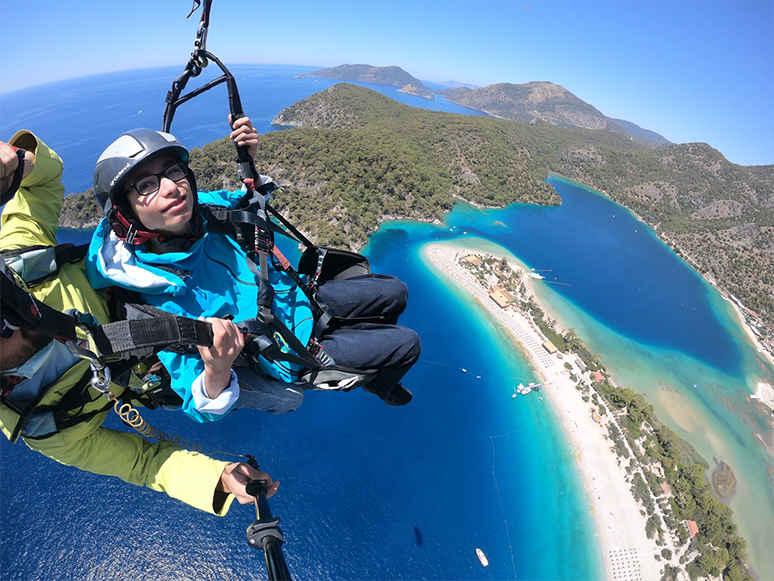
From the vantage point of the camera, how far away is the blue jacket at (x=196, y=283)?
5.69 ft

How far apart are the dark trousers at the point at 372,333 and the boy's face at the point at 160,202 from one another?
1217mm

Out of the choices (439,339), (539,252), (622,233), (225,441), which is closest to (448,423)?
(439,339)

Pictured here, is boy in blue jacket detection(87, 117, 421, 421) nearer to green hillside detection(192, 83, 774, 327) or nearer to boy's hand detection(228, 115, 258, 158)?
boy's hand detection(228, 115, 258, 158)

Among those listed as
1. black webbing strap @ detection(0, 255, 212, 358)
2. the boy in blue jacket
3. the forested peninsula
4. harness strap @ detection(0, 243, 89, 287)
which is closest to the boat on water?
the boy in blue jacket

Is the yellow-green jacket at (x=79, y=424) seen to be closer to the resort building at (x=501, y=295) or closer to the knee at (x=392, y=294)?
the knee at (x=392, y=294)

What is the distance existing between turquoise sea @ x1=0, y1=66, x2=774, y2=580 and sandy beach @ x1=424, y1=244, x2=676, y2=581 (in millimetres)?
837

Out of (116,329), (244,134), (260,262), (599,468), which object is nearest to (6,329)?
(116,329)

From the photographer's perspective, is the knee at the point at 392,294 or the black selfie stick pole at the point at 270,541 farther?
the knee at the point at 392,294

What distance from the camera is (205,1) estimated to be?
226cm

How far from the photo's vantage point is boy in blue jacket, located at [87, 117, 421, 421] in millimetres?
1695

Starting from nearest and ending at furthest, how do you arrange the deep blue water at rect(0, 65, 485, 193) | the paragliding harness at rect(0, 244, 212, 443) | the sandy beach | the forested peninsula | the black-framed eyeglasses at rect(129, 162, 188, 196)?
the paragliding harness at rect(0, 244, 212, 443)
the black-framed eyeglasses at rect(129, 162, 188, 196)
the sandy beach
the forested peninsula
the deep blue water at rect(0, 65, 485, 193)

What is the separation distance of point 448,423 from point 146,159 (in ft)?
80.7

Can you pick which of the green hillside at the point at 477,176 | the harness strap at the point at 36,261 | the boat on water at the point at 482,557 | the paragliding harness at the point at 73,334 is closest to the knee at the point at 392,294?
the paragliding harness at the point at 73,334

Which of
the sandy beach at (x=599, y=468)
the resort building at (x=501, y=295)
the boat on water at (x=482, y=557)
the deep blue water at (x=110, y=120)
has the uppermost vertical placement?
the deep blue water at (x=110, y=120)
